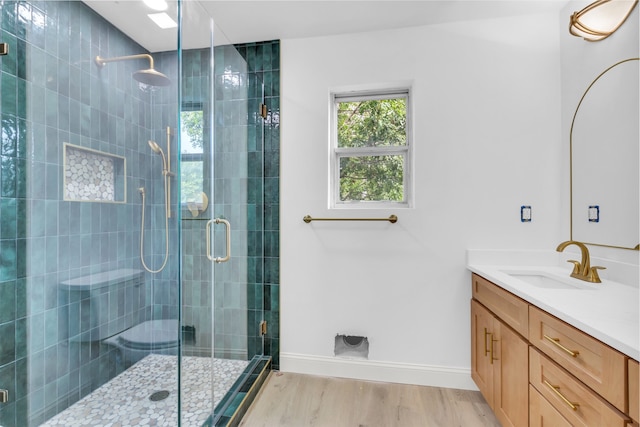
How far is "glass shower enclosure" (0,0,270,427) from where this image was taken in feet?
4.40

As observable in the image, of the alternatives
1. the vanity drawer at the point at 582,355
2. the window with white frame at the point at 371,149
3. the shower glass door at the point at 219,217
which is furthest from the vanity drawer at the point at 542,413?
the shower glass door at the point at 219,217

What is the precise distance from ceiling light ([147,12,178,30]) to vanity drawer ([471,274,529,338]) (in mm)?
2115

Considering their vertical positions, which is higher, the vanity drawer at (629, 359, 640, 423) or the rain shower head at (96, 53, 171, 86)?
the rain shower head at (96, 53, 171, 86)

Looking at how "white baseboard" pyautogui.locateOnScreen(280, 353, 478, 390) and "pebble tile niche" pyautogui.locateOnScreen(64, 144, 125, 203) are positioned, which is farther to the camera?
"white baseboard" pyautogui.locateOnScreen(280, 353, 478, 390)

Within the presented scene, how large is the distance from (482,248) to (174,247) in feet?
6.27

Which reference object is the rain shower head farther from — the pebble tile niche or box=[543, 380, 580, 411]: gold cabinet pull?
box=[543, 380, 580, 411]: gold cabinet pull

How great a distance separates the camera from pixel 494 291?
159 centimetres

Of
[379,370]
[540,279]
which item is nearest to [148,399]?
[379,370]

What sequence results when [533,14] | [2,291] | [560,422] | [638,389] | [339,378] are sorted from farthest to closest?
[339,378] → [533,14] → [2,291] → [560,422] → [638,389]

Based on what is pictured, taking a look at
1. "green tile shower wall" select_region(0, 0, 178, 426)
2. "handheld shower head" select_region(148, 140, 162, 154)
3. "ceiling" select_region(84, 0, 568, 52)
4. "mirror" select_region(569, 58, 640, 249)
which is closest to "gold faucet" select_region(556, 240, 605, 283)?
"mirror" select_region(569, 58, 640, 249)

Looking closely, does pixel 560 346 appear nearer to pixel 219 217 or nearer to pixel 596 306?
pixel 596 306

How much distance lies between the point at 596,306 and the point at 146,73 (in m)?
2.38

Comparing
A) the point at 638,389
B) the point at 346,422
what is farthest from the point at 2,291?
the point at 638,389

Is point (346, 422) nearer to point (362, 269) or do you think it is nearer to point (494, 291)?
point (362, 269)
